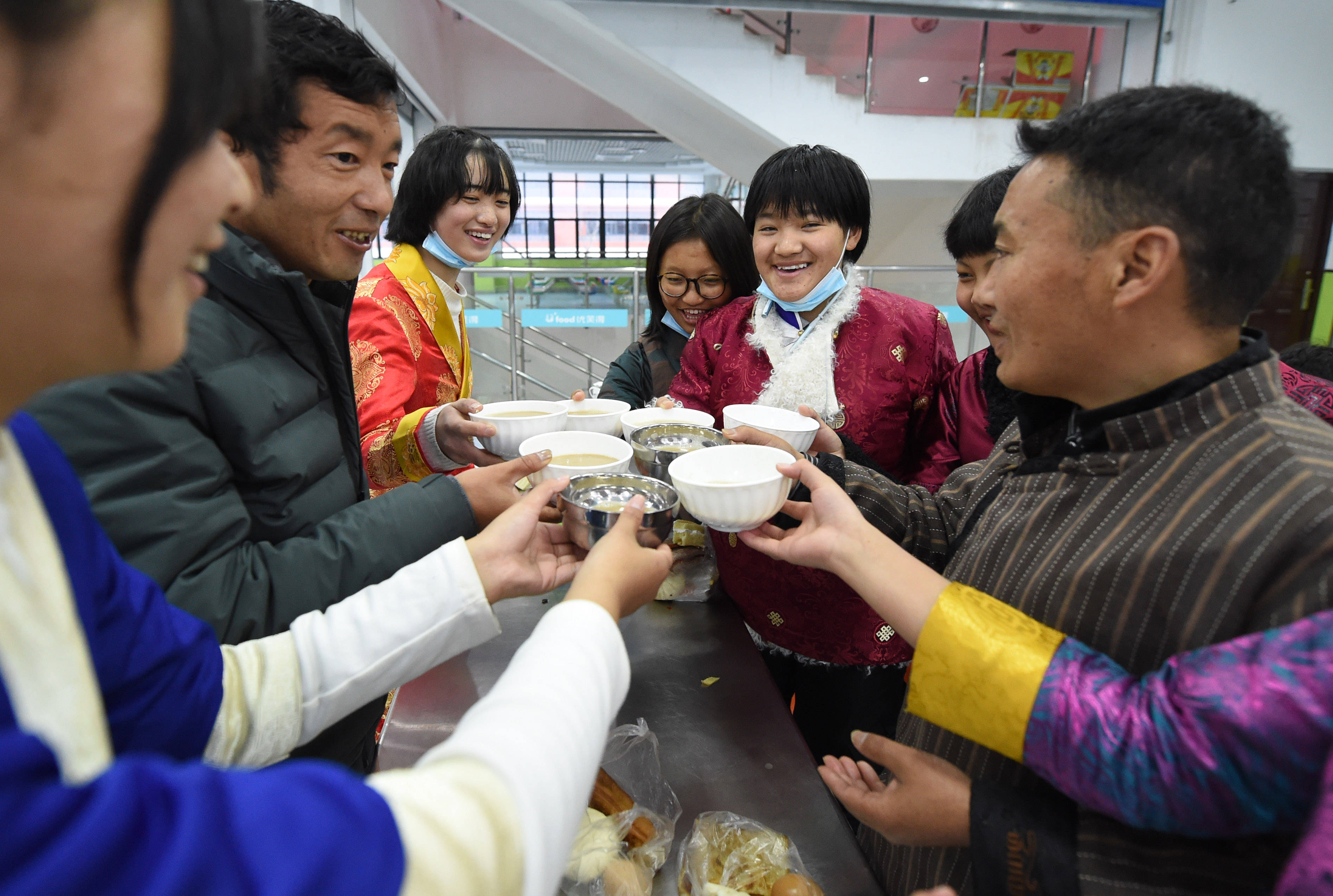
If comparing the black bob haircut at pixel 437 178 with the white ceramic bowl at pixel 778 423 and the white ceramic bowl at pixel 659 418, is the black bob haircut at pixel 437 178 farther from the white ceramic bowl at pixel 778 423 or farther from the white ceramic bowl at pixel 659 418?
the white ceramic bowl at pixel 778 423

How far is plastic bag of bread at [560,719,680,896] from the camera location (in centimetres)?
93

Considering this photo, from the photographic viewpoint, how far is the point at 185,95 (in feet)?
1.53

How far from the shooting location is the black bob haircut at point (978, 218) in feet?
5.90

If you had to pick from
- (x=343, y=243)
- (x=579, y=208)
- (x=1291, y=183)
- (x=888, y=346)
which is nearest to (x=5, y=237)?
(x=343, y=243)

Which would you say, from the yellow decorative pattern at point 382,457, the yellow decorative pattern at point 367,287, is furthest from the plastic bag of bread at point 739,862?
the yellow decorative pattern at point 367,287

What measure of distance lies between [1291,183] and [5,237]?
124 cm

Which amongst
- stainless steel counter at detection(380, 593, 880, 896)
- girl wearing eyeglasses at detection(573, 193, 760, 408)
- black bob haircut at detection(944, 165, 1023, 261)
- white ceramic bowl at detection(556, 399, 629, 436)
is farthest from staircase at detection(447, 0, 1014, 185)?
stainless steel counter at detection(380, 593, 880, 896)

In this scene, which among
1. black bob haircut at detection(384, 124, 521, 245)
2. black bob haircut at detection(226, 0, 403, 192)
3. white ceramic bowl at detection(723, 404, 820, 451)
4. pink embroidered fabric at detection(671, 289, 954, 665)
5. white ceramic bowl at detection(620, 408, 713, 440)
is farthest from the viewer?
black bob haircut at detection(384, 124, 521, 245)

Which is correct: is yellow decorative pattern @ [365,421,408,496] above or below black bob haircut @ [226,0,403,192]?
below

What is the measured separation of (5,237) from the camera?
422 millimetres

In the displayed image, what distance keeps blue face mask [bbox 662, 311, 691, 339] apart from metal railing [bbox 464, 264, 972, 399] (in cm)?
246

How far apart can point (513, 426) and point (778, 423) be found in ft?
1.84

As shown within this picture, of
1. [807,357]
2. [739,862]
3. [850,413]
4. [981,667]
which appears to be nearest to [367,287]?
[807,357]

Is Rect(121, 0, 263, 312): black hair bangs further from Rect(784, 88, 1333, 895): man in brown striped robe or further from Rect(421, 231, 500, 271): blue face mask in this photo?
Rect(421, 231, 500, 271): blue face mask
